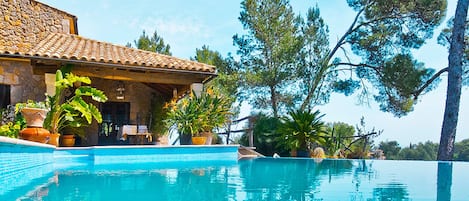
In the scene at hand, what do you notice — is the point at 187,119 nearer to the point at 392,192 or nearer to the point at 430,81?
the point at 392,192

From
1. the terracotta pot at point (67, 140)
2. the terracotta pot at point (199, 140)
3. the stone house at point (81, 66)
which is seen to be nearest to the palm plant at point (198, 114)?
the terracotta pot at point (199, 140)

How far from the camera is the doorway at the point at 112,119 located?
563 inches

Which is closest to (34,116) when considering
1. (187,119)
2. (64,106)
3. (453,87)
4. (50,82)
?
(64,106)

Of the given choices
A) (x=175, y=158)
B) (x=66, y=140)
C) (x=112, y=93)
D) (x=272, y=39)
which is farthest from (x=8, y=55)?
(x=272, y=39)

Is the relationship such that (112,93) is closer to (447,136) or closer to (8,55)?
(8,55)

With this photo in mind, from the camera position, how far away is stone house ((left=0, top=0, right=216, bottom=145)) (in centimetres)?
1086

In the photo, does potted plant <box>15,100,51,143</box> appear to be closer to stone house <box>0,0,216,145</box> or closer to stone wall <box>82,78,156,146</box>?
Answer: stone house <box>0,0,216,145</box>

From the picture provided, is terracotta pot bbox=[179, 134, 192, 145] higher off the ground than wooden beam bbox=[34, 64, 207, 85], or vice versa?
wooden beam bbox=[34, 64, 207, 85]

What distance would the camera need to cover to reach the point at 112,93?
45.8ft

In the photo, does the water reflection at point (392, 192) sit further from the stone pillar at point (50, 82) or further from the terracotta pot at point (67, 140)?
the terracotta pot at point (67, 140)

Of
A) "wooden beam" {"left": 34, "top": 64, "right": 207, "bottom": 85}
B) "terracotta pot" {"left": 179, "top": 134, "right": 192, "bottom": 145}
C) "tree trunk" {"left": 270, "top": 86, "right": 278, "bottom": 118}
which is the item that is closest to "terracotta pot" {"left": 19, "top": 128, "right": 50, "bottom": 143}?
"wooden beam" {"left": 34, "top": 64, "right": 207, "bottom": 85}

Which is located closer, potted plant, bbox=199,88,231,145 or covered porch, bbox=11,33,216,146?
covered porch, bbox=11,33,216,146

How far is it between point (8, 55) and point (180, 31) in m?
13.7

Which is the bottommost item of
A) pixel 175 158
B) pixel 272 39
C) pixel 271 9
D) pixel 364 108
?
pixel 175 158
